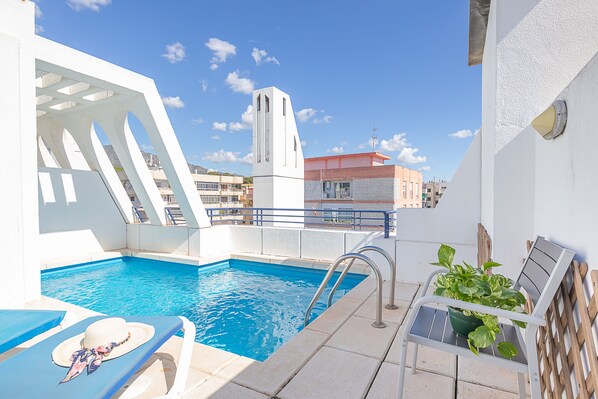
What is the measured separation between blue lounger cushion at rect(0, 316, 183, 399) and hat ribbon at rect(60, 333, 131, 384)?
3cm

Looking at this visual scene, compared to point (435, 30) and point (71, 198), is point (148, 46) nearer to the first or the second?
point (71, 198)

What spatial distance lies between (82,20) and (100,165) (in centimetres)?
360

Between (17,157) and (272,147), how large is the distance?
755 cm

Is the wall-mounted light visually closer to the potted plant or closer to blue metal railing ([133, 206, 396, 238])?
the potted plant

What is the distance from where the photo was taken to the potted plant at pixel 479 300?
1.37 metres

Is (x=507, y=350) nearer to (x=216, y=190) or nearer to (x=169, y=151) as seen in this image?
(x=169, y=151)

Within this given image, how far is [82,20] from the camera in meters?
6.43

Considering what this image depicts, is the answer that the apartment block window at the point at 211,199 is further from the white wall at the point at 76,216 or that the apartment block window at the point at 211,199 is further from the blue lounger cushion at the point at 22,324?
the blue lounger cushion at the point at 22,324

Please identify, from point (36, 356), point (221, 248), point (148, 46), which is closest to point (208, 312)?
point (36, 356)

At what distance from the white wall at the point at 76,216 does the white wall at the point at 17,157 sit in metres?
4.44

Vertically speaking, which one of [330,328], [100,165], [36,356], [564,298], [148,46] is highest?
[148,46]

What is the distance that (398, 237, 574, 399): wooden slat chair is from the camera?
4.25 ft

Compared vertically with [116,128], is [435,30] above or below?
above

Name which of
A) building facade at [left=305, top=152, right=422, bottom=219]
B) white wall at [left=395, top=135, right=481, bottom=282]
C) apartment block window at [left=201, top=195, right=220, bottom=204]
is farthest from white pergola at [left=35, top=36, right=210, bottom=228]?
apartment block window at [left=201, top=195, right=220, bottom=204]
